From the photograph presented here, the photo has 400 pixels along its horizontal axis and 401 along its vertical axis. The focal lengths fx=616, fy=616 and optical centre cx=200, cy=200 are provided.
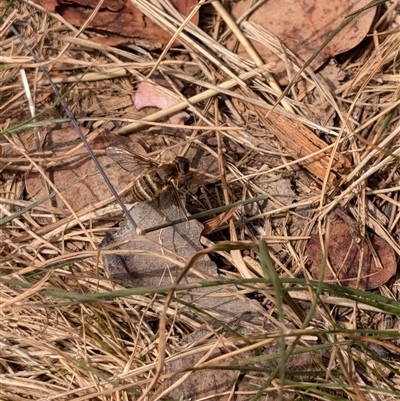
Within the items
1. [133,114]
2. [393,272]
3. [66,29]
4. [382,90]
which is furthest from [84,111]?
[393,272]

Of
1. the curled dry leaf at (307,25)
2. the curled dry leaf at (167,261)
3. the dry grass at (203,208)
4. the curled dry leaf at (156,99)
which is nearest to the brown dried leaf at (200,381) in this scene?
the dry grass at (203,208)

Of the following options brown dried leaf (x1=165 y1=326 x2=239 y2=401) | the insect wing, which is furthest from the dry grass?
the insect wing

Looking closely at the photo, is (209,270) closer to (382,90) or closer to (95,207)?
(95,207)

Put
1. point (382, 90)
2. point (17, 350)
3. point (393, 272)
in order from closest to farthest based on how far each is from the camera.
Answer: point (17, 350)
point (393, 272)
point (382, 90)

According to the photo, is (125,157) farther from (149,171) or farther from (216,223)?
(216,223)

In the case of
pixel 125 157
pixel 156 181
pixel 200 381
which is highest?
pixel 156 181

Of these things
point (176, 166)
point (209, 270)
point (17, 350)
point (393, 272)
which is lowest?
point (17, 350)

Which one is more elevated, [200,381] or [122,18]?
[122,18]

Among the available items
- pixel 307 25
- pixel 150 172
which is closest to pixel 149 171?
pixel 150 172

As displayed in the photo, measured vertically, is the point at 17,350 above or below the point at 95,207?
below
